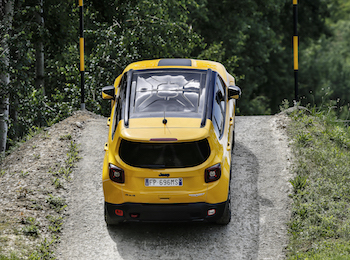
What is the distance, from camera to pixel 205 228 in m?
7.41

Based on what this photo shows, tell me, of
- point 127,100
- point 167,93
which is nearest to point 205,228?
point 167,93

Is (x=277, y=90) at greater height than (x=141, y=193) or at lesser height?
lesser

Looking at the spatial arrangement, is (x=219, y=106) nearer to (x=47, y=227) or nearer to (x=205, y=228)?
(x=205, y=228)

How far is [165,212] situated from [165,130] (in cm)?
107

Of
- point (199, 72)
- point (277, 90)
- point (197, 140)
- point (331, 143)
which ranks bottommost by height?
point (277, 90)

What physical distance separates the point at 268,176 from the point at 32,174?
408cm

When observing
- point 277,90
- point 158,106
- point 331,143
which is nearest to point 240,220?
point 158,106

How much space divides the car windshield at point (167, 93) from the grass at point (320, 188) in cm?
215

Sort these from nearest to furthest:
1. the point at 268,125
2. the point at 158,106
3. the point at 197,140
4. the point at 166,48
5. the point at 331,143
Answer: the point at 197,140 → the point at 158,106 → the point at 331,143 → the point at 268,125 → the point at 166,48

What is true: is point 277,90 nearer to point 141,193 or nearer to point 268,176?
point 268,176

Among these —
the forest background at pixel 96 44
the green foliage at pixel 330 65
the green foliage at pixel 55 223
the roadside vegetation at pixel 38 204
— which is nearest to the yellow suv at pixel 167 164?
the green foliage at pixel 55 223

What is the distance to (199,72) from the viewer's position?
7.76 metres

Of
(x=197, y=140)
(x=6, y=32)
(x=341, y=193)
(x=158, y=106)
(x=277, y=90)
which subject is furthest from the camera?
(x=277, y=90)

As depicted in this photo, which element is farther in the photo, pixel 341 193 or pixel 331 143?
pixel 331 143
